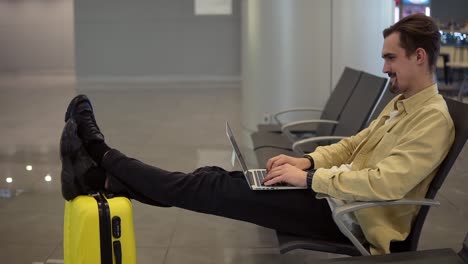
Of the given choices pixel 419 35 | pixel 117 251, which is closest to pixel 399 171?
pixel 419 35

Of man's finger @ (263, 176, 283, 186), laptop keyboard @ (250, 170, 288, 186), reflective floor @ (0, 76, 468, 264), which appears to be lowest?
reflective floor @ (0, 76, 468, 264)

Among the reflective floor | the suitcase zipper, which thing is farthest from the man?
the reflective floor

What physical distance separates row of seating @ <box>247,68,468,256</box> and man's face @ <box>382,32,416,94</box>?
234 mm

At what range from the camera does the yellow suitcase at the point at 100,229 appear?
247 cm

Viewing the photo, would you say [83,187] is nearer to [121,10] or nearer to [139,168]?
[139,168]

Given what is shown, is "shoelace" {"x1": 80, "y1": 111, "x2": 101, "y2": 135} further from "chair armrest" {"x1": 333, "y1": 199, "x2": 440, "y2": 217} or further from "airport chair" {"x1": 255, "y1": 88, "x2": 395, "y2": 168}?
"airport chair" {"x1": 255, "y1": 88, "x2": 395, "y2": 168}

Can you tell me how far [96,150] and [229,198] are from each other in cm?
64

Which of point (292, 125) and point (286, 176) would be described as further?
point (292, 125)

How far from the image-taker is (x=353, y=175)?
2.38 metres

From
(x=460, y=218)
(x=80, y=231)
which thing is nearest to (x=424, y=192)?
(x=80, y=231)

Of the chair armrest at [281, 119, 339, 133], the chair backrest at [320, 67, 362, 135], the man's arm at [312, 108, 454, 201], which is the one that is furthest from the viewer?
the chair backrest at [320, 67, 362, 135]

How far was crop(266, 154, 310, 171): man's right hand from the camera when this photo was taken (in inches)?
108

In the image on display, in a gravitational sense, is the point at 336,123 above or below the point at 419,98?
below

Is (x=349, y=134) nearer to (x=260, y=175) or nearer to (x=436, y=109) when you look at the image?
(x=260, y=175)
